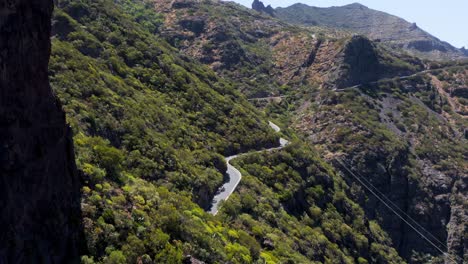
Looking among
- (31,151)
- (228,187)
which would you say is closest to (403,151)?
(228,187)

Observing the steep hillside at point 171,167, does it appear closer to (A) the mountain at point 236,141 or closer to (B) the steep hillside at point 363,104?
(A) the mountain at point 236,141

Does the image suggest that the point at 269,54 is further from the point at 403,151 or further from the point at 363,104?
the point at 403,151

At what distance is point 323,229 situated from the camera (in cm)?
4703

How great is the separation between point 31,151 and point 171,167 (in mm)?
19507

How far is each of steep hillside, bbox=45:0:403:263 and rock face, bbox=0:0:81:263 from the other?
2073mm

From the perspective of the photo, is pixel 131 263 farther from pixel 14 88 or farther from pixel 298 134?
pixel 298 134

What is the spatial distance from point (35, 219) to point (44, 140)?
313cm

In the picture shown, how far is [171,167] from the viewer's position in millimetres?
35781

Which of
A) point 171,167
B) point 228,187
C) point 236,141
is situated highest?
point 171,167

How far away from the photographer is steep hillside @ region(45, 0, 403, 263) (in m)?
22.4

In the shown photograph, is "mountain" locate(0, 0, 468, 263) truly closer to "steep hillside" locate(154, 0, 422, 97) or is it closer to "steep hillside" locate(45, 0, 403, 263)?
"steep hillside" locate(45, 0, 403, 263)

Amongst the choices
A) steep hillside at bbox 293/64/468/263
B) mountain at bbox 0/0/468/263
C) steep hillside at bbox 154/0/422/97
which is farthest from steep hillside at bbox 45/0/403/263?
steep hillside at bbox 154/0/422/97

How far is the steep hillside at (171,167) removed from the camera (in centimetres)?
2241

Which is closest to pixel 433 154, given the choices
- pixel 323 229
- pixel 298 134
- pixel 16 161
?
pixel 298 134
